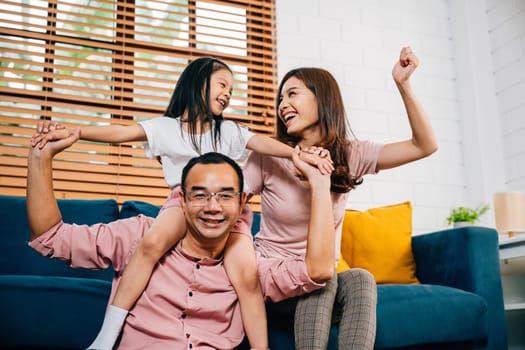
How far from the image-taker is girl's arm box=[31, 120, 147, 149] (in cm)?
153

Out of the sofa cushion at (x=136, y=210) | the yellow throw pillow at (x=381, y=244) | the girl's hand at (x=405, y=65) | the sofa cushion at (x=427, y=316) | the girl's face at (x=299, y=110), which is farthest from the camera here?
the yellow throw pillow at (x=381, y=244)

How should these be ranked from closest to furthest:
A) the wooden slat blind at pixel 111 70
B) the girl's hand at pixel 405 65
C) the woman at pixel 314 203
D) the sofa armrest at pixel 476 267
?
the woman at pixel 314 203, the girl's hand at pixel 405 65, the sofa armrest at pixel 476 267, the wooden slat blind at pixel 111 70

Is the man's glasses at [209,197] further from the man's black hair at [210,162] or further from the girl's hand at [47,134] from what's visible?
the girl's hand at [47,134]

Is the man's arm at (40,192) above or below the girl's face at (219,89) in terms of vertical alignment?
below

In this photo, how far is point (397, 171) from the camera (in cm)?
338

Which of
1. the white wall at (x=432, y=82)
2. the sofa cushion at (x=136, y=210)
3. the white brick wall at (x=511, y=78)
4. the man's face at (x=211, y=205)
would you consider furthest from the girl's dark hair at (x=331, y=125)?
the white brick wall at (x=511, y=78)

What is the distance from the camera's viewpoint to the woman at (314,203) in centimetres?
144

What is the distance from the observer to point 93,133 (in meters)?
1.64

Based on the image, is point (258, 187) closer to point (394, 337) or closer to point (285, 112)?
point (285, 112)

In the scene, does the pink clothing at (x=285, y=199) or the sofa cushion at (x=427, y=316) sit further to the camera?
the sofa cushion at (x=427, y=316)

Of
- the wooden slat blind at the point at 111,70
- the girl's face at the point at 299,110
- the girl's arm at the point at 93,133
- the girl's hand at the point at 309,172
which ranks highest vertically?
the wooden slat blind at the point at 111,70

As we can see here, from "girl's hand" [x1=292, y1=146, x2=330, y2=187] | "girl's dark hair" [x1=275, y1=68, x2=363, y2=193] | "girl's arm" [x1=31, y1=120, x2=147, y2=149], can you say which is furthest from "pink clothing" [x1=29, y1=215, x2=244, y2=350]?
"girl's dark hair" [x1=275, y1=68, x2=363, y2=193]

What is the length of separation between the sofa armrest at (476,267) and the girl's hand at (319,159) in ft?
3.20

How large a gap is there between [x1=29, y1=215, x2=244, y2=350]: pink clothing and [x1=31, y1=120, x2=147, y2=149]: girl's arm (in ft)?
0.79
